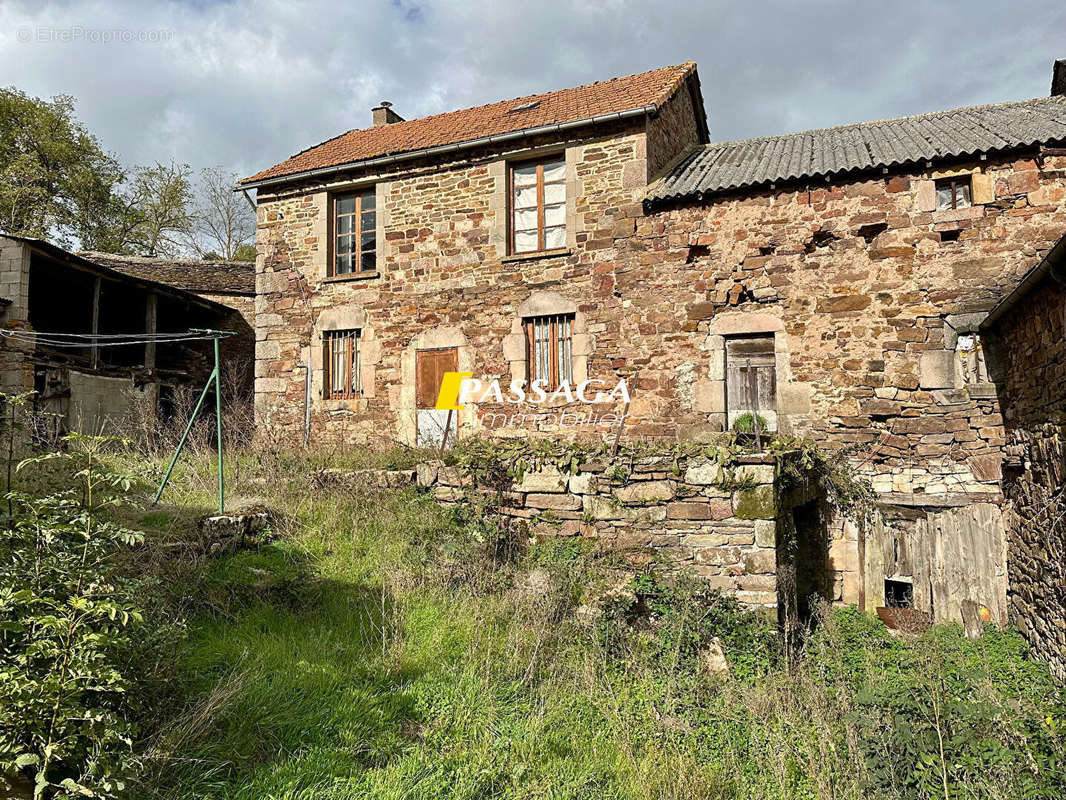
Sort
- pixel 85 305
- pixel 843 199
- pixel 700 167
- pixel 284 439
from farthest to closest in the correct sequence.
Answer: pixel 85 305 → pixel 284 439 → pixel 700 167 → pixel 843 199

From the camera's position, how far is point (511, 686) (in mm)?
4547

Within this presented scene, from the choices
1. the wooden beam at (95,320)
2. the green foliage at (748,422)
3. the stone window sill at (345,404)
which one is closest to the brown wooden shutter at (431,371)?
the stone window sill at (345,404)

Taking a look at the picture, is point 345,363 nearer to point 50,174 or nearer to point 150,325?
point 150,325

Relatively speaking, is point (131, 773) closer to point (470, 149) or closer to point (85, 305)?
point (470, 149)

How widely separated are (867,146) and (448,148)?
6.45 m

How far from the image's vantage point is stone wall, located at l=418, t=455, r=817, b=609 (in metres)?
5.96

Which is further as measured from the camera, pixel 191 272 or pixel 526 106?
pixel 191 272

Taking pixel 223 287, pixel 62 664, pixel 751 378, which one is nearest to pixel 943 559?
pixel 751 378

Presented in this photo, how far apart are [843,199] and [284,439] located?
9588 mm

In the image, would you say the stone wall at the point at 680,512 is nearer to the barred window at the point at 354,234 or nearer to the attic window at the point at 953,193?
the attic window at the point at 953,193

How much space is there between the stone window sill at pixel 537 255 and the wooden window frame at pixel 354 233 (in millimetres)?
2700

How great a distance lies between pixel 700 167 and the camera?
10.3 metres

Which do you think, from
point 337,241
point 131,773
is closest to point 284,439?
point 337,241

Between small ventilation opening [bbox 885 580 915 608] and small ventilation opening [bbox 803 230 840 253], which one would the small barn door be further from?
small ventilation opening [bbox 885 580 915 608]
